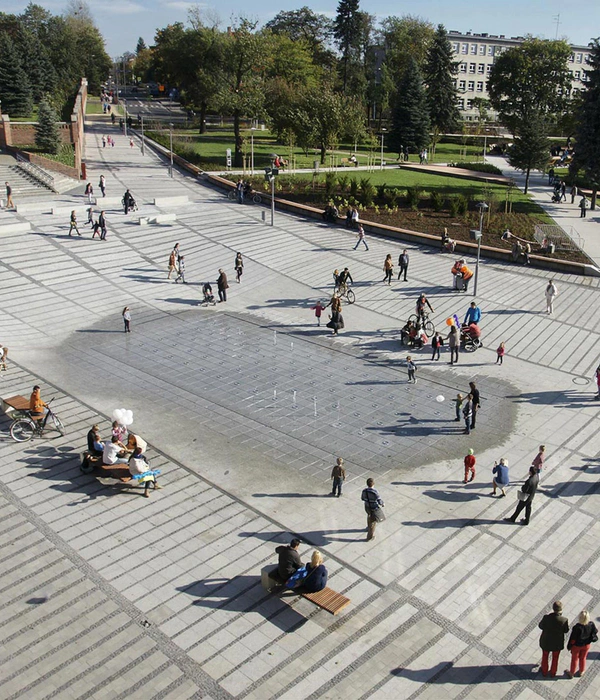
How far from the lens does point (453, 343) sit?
68.5 ft

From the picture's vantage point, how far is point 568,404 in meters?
18.6

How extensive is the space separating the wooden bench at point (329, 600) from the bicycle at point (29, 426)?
765cm

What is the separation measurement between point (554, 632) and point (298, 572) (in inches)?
144

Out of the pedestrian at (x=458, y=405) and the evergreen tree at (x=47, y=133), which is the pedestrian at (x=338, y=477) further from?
the evergreen tree at (x=47, y=133)

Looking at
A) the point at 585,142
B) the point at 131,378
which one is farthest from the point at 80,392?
the point at 585,142

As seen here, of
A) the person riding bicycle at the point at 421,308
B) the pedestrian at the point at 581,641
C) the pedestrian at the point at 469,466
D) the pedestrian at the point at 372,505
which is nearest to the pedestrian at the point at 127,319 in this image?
the person riding bicycle at the point at 421,308

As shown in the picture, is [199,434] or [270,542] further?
[199,434]

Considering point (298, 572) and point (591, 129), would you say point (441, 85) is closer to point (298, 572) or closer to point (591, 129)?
point (591, 129)

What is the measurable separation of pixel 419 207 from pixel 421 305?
18.3m

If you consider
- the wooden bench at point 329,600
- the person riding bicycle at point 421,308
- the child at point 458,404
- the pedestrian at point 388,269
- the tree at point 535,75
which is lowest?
the wooden bench at point 329,600

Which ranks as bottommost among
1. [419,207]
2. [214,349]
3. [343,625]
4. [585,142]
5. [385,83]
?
[343,625]

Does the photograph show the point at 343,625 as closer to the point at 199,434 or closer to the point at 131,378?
the point at 199,434

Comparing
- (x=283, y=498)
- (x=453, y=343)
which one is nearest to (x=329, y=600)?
(x=283, y=498)

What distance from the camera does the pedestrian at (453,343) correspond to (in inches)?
819
